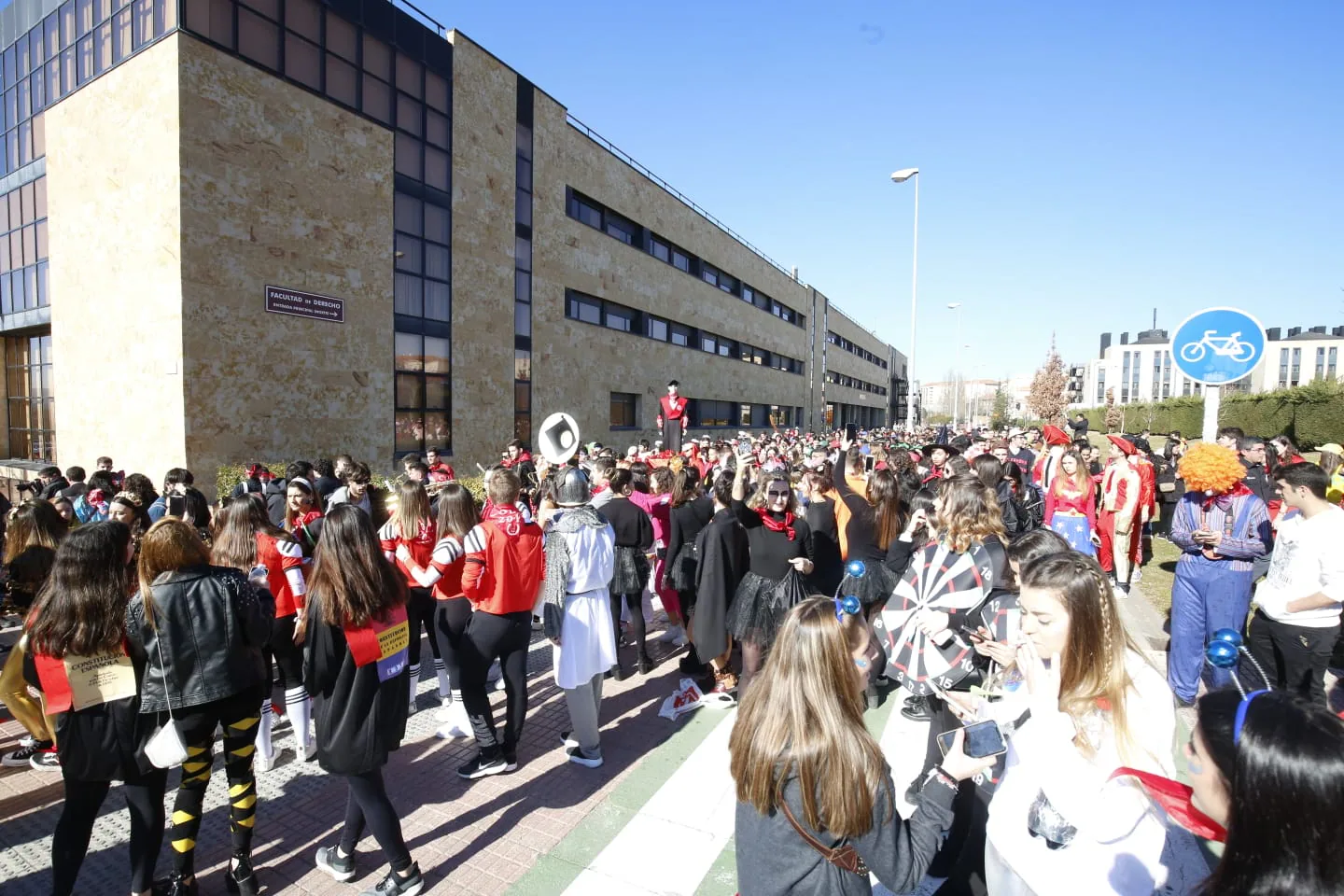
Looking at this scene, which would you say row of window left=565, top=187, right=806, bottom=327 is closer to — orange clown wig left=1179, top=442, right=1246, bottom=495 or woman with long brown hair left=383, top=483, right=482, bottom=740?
woman with long brown hair left=383, top=483, right=482, bottom=740

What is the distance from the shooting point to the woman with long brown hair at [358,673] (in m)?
3.12

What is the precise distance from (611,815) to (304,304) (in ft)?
42.4

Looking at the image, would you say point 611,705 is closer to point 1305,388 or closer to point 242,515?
point 242,515

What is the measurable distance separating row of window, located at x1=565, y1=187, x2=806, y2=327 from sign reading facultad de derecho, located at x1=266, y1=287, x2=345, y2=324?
9425 millimetres

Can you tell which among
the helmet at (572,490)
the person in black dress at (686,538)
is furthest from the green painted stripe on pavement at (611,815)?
the helmet at (572,490)

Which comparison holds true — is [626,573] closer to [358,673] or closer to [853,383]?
A: [358,673]

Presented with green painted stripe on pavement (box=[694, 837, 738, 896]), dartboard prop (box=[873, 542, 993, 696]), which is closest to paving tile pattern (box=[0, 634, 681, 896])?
green painted stripe on pavement (box=[694, 837, 738, 896])

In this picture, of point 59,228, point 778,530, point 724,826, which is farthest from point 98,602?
Result: point 59,228

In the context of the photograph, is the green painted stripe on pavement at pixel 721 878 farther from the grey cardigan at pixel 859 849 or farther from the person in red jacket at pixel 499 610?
the person in red jacket at pixel 499 610

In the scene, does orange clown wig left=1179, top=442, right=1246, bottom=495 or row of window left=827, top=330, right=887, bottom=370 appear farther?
row of window left=827, top=330, right=887, bottom=370

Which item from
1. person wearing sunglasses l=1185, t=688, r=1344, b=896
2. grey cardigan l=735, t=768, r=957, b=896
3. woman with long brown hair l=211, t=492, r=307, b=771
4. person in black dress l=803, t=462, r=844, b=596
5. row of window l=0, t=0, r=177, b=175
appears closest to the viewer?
person wearing sunglasses l=1185, t=688, r=1344, b=896

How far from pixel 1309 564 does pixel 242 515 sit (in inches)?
259

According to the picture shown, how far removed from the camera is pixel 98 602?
296 centimetres

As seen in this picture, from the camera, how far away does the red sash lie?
3.14m
